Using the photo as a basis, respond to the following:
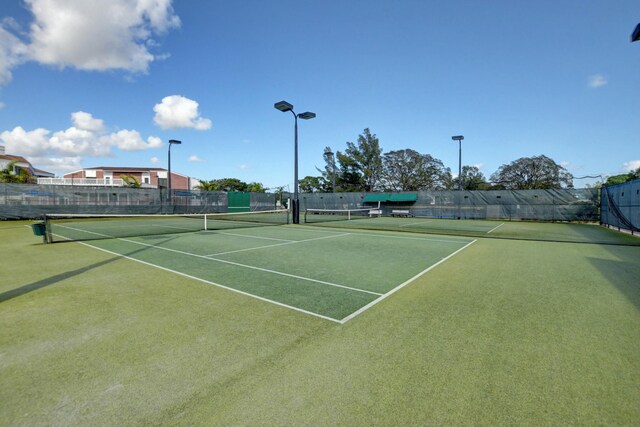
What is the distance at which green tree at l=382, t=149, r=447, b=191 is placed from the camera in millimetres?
56906

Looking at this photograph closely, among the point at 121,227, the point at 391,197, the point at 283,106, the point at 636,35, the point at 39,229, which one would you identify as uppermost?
the point at 283,106

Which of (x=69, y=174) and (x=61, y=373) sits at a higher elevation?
(x=69, y=174)

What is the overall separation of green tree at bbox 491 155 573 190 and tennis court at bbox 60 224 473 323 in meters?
57.2

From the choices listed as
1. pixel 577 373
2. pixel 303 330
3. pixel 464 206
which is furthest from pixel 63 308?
pixel 464 206

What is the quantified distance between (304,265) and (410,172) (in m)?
53.6

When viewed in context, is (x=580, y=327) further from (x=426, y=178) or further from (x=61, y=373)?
(x=426, y=178)

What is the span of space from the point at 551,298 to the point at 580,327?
1.23 m

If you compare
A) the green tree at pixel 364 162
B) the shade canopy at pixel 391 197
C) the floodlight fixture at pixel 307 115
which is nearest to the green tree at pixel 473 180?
the green tree at pixel 364 162

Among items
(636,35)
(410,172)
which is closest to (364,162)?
(410,172)

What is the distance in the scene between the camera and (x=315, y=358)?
294 cm

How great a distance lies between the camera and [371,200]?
34.3 m

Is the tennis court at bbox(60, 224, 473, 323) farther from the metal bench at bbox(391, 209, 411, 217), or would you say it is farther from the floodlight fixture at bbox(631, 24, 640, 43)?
the metal bench at bbox(391, 209, 411, 217)

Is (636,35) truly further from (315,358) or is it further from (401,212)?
(401,212)

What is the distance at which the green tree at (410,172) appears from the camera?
187ft
